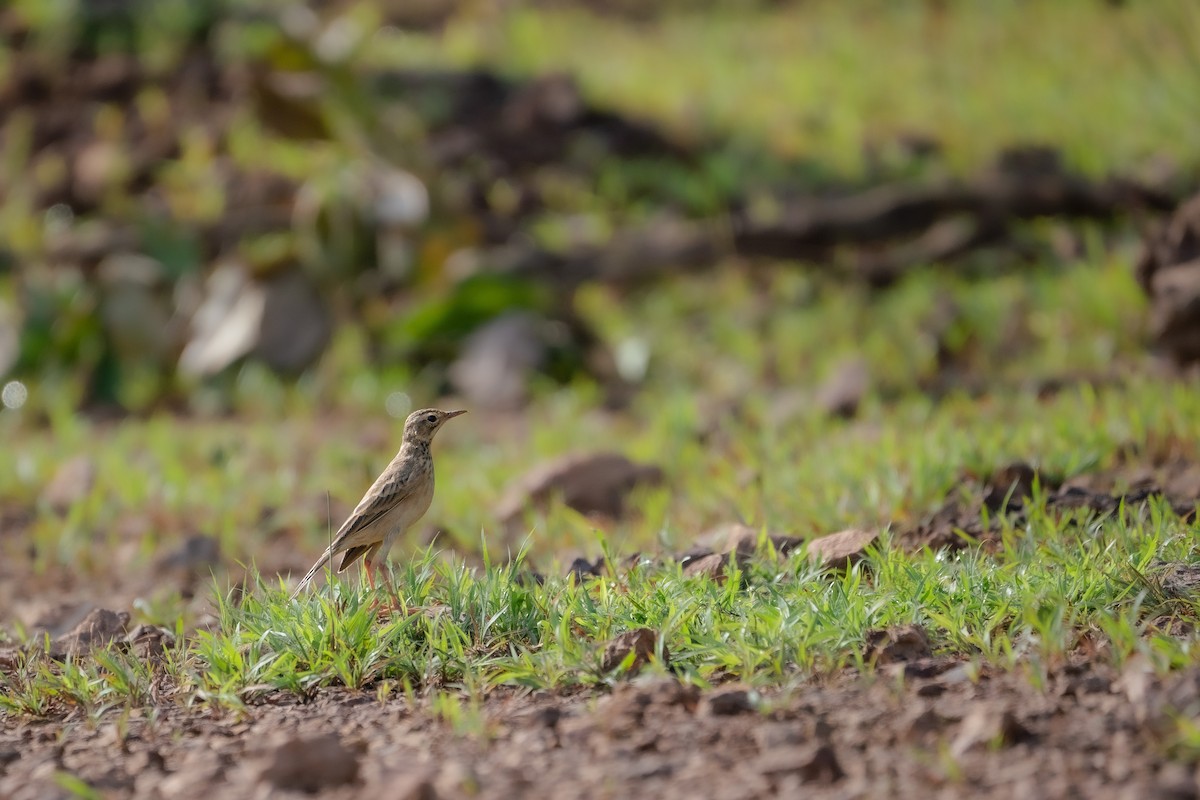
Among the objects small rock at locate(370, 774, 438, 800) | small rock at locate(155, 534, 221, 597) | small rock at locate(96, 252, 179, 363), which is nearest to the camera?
small rock at locate(370, 774, 438, 800)

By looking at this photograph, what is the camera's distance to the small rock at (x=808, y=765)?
2326 millimetres

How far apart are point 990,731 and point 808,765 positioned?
32 cm

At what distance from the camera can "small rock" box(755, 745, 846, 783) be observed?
7.63 feet

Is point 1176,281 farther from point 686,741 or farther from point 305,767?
point 305,767

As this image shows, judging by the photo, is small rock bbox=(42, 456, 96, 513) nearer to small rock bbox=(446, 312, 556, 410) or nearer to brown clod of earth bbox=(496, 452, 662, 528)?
brown clod of earth bbox=(496, 452, 662, 528)

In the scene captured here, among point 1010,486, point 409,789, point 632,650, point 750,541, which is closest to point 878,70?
point 1010,486

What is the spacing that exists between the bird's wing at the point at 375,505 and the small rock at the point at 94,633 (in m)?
0.63

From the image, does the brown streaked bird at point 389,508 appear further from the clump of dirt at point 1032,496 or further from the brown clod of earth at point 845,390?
the brown clod of earth at point 845,390

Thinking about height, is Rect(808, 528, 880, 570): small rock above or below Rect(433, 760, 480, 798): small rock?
below

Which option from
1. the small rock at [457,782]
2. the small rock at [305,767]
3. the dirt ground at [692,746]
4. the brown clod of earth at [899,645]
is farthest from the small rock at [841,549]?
the small rock at [305,767]

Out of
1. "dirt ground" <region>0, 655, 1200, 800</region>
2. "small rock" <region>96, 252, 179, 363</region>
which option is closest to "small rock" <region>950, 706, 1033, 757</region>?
"dirt ground" <region>0, 655, 1200, 800</region>

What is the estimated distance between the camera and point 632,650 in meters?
2.87

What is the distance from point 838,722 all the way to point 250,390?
550cm

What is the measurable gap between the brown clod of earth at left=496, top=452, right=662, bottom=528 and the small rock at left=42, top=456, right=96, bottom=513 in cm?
186
